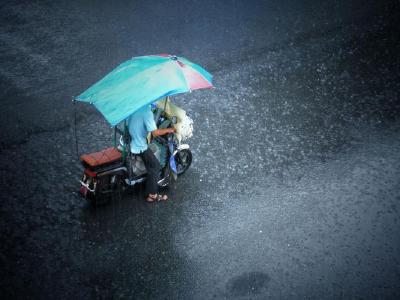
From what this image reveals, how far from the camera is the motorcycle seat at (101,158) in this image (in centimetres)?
520

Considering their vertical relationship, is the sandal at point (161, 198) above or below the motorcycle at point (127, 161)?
below

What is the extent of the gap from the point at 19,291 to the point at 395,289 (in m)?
4.50

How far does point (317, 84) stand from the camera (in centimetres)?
799

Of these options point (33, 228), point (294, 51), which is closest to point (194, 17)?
point (294, 51)

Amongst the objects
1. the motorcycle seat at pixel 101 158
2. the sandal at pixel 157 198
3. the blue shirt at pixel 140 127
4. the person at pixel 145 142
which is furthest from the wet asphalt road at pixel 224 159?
the blue shirt at pixel 140 127

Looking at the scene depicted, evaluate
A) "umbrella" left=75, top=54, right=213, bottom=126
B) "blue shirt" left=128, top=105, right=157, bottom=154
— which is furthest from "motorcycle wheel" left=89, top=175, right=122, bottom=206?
"umbrella" left=75, top=54, right=213, bottom=126

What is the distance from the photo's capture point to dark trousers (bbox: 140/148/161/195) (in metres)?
5.46

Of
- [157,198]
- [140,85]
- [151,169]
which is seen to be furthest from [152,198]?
[140,85]

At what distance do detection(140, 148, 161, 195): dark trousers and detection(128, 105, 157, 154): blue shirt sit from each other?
15 cm

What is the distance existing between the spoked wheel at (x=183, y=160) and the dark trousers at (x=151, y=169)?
406 mm

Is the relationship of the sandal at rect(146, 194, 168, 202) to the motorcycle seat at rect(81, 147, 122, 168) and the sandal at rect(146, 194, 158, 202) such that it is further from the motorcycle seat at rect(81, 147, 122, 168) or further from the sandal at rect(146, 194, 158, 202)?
the motorcycle seat at rect(81, 147, 122, 168)

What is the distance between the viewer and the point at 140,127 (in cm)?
511

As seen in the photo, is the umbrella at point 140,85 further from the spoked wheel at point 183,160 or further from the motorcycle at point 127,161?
the spoked wheel at point 183,160

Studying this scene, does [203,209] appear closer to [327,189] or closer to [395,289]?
[327,189]
